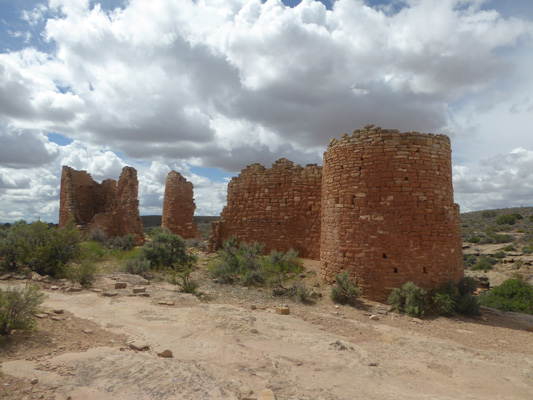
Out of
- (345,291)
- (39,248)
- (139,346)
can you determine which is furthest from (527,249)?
(39,248)

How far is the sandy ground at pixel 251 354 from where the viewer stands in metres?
3.60

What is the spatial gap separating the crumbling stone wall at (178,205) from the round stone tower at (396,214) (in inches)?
396

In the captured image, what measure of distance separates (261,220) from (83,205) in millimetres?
11053

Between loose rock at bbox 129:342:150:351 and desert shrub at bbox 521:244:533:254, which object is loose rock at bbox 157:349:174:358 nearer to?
loose rock at bbox 129:342:150:351

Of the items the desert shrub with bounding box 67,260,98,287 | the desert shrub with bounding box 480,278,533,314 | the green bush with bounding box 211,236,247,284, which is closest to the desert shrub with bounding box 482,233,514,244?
the desert shrub with bounding box 480,278,533,314

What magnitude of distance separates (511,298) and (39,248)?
619 inches

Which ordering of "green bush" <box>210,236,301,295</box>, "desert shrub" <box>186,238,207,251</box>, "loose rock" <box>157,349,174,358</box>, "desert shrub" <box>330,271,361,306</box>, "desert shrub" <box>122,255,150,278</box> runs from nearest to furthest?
"loose rock" <box>157,349,174,358</box>, "desert shrub" <box>330,271,361,306</box>, "green bush" <box>210,236,301,295</box>, "desert shrub" <box>122,255,150,278</box>, "desert shrub" <box>186,238,207,251</box>

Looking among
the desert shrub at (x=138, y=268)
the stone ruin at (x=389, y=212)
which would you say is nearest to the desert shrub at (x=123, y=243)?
the desert shrub at (x=138, y=268)

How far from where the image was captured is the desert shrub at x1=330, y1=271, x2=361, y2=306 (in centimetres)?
828

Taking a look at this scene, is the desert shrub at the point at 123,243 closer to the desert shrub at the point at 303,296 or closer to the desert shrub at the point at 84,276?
the desert shrub at the point at 84,276

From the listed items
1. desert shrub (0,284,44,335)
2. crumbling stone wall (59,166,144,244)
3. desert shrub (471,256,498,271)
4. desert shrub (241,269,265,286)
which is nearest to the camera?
desert shrub (0,284,44,335)

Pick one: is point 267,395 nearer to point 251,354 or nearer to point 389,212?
point 251,354

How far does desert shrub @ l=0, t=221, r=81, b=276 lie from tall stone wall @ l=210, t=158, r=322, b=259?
17.4 feet

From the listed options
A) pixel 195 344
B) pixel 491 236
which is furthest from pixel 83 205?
pixel 491 236
